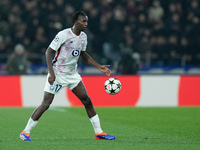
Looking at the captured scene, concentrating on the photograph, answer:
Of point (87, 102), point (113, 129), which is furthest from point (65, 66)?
point (113, 129)

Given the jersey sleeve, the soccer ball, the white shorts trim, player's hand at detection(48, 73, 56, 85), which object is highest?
the jersey sleeve

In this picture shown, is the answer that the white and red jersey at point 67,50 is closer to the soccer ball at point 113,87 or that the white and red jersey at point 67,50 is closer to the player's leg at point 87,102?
the player's leg at point 87,102

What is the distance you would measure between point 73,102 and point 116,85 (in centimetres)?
652

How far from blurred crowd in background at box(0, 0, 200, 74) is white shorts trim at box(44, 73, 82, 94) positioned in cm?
916

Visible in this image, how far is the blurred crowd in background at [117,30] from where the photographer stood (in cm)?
1750

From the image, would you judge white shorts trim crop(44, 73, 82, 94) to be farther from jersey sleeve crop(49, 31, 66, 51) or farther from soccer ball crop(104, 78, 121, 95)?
soccer ball crop(104, 78, 121, 95)

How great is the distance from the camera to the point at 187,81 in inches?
582

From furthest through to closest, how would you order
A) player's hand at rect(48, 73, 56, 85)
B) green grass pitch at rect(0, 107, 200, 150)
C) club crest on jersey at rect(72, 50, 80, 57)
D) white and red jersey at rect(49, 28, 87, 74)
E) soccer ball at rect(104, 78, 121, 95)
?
soccer ball at rect(104, 78, 121, 95) < club crest on jersey at rect(72, 50, 80, 57) < white and red jersey at rect(49, 28, 87, 74) < player's hand at rect(48, 73, 56, 85) < green grass pitch at rect(0, 107, 200, 150)

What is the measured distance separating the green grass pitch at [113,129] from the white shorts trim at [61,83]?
2.67ft

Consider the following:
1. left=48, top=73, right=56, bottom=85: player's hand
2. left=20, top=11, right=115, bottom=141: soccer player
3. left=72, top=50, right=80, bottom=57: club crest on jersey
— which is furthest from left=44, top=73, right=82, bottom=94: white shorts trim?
left=72, top=50, right=80, bottom=57: club crest on jersey

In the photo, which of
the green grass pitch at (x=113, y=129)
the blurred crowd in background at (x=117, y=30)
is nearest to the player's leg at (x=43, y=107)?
the green grass pitch at (x=113, y=129)

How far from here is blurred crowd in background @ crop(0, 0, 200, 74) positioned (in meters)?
17.5

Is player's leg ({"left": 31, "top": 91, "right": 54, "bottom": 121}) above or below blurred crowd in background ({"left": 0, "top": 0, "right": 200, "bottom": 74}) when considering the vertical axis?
below

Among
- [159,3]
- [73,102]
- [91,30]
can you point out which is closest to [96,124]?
[73,102]
